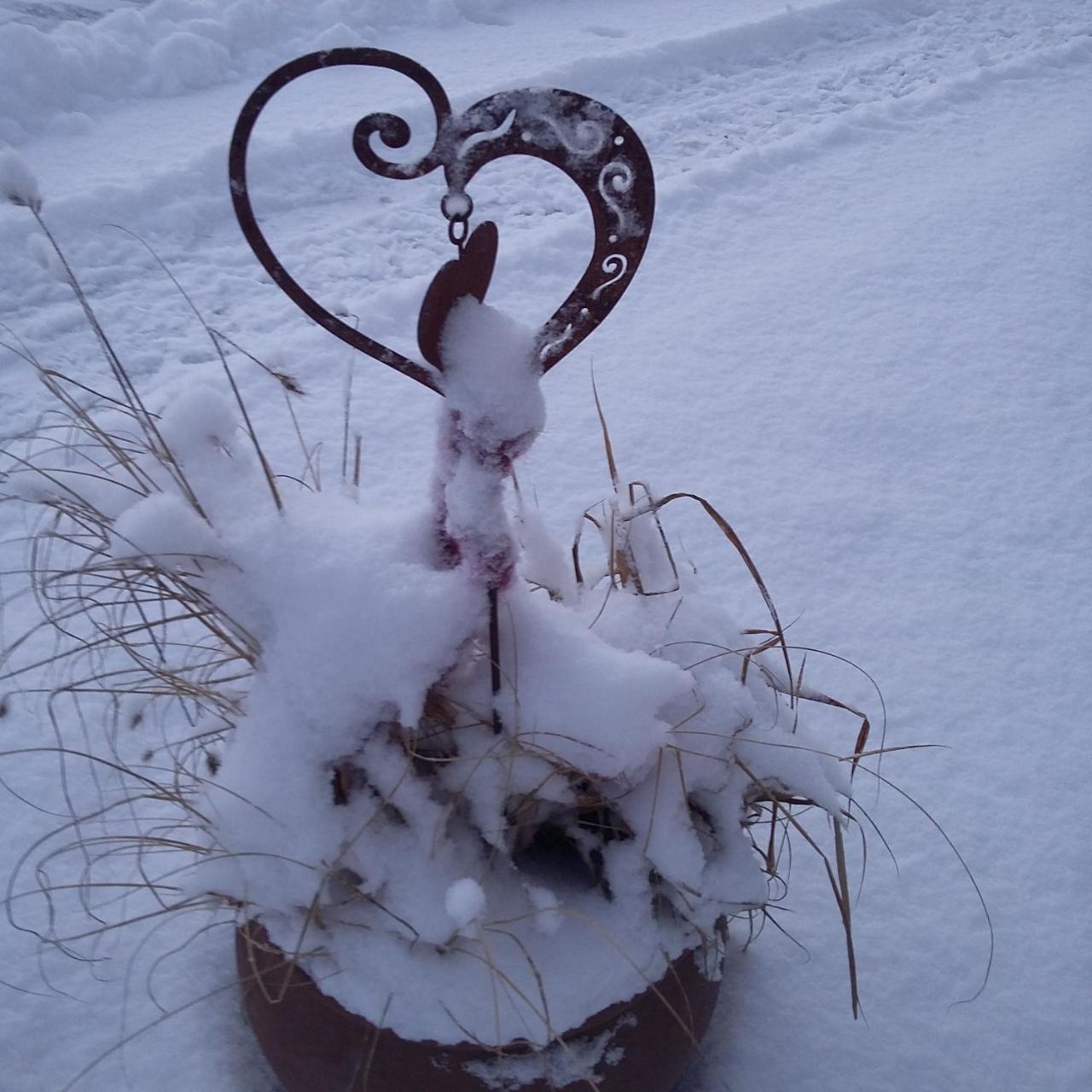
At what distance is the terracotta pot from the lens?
0.79m

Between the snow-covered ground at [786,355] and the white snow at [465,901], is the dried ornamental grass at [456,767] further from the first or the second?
the snow-covered ground at [786,355]

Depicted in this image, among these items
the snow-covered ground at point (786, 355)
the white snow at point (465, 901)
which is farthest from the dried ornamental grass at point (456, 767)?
the snow-covered ground at point (786, 355)

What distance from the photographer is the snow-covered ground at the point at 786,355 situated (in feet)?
3.66

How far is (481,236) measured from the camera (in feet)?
2.44

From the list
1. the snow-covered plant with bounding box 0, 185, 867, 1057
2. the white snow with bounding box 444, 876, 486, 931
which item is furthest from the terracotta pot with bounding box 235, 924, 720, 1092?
the white snow with bounding box 444, 876, 486, 931

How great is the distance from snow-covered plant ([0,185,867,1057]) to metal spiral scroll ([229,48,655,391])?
0.07 m

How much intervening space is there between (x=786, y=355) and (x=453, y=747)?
4.84ft

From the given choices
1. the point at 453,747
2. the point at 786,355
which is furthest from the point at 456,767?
the point at 786,355

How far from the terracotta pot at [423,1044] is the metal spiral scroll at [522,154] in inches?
19.7

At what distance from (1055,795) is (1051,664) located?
0.24 metres

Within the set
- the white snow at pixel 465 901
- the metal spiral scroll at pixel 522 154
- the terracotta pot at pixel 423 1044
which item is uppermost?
the metal spiral scroll at pixel 522 154

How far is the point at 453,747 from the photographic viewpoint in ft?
2.86

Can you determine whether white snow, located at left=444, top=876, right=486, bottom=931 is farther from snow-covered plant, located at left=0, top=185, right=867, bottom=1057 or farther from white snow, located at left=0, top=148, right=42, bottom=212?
white snow, located at left=0, top=148, right=42, bottom=212

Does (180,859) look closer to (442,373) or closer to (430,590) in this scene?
(430,590)
